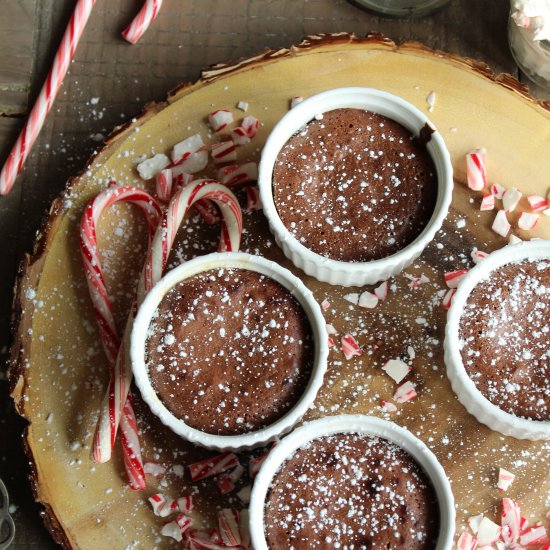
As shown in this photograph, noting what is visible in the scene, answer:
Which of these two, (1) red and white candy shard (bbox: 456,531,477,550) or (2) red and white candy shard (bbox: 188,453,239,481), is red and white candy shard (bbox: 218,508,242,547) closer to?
(2) red and white candy shard (bbox: 188,453,239,481)

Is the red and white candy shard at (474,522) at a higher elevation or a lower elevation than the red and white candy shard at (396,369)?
lower

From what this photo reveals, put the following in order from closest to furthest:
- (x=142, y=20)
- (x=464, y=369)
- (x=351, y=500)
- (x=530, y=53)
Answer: (x=351, y=500) → (x=464, y=369) → (x=530, y=53) → (x=142, y=20)

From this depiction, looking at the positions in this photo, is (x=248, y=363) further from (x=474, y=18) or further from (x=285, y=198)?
(x=474, y=18)

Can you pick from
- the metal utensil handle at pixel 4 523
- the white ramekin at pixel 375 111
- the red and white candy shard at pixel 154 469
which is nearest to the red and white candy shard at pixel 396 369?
the white ramekin at pixel 375 111

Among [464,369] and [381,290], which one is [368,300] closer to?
[381,290]

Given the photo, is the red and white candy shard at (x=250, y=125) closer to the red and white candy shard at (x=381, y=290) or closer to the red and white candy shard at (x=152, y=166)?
the red and white candy shard at (x=152, y=166)

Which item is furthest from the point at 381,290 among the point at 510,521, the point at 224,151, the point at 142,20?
the point at 142,20
